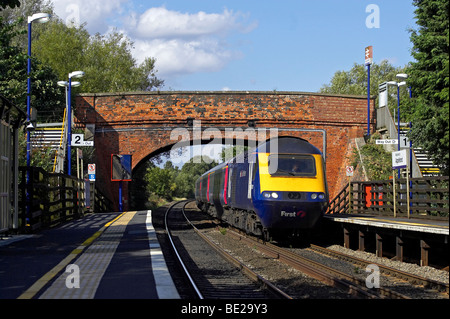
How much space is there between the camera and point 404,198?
18.2 metres

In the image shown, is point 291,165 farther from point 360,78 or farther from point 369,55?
point 360,78

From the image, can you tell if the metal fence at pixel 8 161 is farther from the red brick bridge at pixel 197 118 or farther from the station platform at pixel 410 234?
the red brick bridge at pixel 197 118

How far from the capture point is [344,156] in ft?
104

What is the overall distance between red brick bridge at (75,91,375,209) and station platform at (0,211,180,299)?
1599 centimetres

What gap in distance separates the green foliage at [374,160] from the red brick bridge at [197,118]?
103 cm

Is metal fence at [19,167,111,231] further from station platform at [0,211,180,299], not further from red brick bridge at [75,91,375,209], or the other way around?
red brick bridge at [75,91,375,209]

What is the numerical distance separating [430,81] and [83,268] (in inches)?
451

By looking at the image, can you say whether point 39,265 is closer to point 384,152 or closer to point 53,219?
point 53,219

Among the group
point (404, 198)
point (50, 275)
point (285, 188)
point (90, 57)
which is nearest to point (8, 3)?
point (50, 275)

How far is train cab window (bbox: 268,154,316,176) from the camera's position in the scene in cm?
1543

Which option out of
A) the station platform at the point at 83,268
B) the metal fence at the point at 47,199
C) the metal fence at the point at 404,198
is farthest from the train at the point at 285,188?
the metal fence at the point at 47,199

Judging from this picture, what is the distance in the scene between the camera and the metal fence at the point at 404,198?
15190 mm

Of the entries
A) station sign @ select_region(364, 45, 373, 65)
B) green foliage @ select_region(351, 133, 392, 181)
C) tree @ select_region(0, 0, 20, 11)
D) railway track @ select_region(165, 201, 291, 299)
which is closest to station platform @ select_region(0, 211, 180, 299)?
railway track @ select_region(165, 201, 291, 299)

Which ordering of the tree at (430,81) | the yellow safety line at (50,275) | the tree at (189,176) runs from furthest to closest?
the tree at (189,176)
the tree at (430,81)
the yellow safety line at (50,275)
